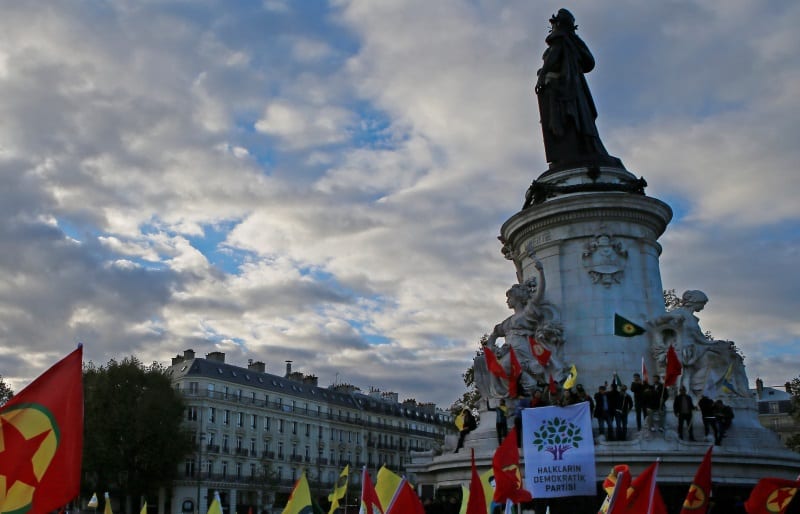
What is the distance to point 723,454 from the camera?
55.2 feet

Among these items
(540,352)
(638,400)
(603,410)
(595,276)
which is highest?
(595,276)

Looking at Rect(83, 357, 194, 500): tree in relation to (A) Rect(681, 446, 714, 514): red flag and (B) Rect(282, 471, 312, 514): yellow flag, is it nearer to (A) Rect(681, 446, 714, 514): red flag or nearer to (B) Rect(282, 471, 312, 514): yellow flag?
(B) Rect(282, 471, 312, 514): yellow flag

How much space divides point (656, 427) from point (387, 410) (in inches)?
2726

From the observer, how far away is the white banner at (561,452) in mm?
10203

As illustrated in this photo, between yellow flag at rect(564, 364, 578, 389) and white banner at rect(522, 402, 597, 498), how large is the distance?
8.24 metres

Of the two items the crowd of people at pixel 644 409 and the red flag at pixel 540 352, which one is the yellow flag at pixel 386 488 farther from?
the red flag at pixel 540 352

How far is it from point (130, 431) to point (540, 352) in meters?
36.4

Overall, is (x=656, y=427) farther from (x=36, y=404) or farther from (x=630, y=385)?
(x=36, y=404)

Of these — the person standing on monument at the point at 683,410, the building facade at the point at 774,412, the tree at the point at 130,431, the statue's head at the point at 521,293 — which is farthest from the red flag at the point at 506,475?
the building facade at the point at 774,412

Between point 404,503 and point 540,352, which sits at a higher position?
point 540,352

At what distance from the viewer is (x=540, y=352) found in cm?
1997

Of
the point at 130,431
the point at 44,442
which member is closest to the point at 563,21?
the point at 44,442

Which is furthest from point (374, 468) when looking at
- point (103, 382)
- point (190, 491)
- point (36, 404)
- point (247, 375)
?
point (36, 404)

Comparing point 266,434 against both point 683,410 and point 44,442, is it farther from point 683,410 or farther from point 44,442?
point 44,442
